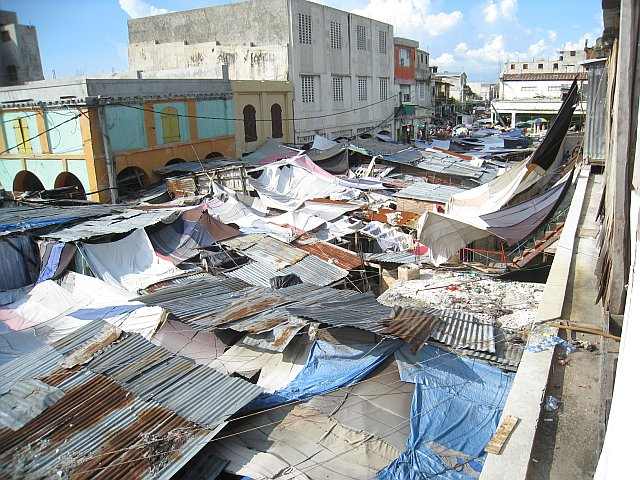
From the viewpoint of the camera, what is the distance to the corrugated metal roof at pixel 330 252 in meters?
13.8

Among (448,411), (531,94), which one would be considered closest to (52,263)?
(448,411)

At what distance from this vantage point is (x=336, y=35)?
109 feet

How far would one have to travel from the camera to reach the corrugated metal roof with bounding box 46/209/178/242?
13217 mm

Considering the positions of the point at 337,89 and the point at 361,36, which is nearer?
the point at 337,89

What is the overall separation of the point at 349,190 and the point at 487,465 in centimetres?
1670

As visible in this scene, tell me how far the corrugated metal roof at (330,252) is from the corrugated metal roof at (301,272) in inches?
17.7

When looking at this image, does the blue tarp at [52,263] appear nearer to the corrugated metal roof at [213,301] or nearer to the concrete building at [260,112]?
the corrugated metal roof at [213,301]

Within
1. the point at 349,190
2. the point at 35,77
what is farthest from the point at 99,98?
the point at 35,77

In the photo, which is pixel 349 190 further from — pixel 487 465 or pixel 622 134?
pixel 487 465

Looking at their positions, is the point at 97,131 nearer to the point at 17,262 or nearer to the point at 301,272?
the point at 17,262

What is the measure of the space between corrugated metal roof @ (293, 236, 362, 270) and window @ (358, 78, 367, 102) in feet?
78.7

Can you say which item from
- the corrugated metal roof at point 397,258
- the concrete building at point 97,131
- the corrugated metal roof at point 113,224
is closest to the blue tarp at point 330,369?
the corrugated metal roof at point 397,258

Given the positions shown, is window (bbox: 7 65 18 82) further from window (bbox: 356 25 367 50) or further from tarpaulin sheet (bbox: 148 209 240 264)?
tarpaulin sheet (bbox: 148 209 240 264)

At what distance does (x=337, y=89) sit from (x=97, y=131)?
1868 cm
